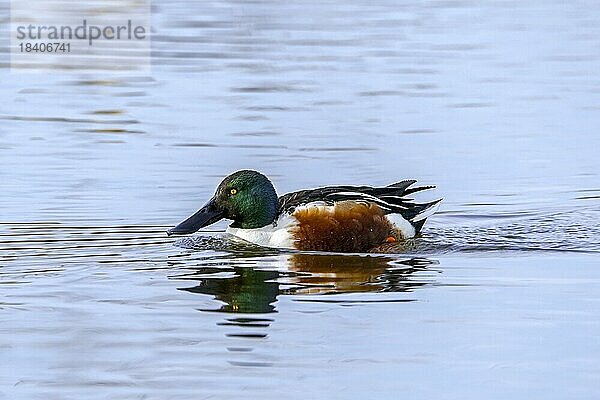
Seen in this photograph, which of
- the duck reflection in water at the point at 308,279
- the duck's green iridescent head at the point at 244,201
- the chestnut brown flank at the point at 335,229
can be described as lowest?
the duck reflection in water at the point at 308,279

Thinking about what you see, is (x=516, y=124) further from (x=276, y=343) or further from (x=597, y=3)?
(x=597, y=3)

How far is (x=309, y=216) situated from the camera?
9.99 m

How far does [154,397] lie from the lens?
646 cm

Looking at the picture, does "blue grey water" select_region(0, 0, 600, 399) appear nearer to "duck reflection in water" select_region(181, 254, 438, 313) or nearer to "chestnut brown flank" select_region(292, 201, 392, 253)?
"duck reflection in water" select_region(181, 254, 438, 313)

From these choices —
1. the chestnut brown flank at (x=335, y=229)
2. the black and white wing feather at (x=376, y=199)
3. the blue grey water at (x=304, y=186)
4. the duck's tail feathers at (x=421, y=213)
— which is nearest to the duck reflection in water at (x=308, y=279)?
the blue grey water at (x=304, y=186)

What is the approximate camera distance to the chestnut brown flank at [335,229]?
998cm

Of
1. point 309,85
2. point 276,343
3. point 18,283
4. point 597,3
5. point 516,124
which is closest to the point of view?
point 276,343

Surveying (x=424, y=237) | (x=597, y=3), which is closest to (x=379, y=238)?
(x=424, y=237)

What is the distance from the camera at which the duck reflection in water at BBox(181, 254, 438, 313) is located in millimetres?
8477

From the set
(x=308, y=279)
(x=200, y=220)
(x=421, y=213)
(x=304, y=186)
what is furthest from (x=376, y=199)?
(x=304, y=186)

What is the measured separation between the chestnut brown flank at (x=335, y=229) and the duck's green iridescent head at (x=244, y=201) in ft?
0.83

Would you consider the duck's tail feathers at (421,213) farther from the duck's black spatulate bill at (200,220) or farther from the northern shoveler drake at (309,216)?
the duck's black spatulate bill at (200,220)

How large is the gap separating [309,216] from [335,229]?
19 cm

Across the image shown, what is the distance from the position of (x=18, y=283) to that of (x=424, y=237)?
9.89 ft
